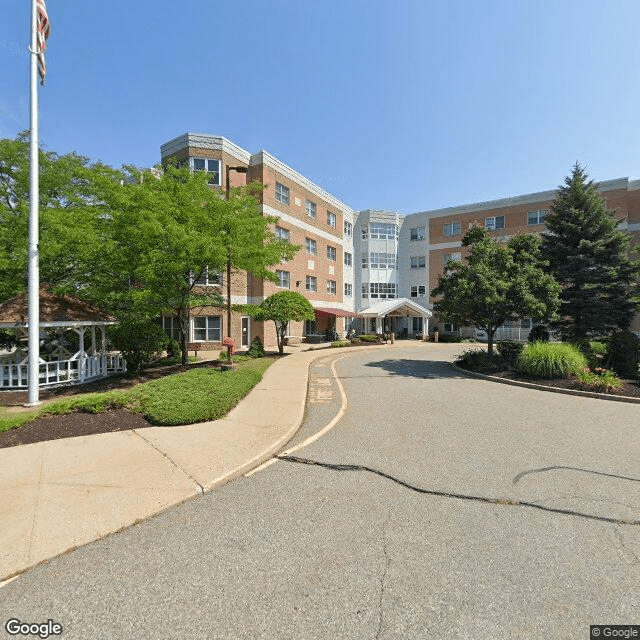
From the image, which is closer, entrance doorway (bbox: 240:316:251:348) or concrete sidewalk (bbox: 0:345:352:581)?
concrete sidewalk (bbox: 0:345:352:581)

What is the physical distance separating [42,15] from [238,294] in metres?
18.3

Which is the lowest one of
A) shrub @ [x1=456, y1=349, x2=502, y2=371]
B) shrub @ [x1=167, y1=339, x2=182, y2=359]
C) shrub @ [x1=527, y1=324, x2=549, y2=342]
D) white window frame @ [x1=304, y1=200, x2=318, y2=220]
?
shrub @ [x1=456, y1=349, x2=502, y2=371]

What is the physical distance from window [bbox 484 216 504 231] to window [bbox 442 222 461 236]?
299cm

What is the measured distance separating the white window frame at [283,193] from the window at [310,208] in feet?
8.54

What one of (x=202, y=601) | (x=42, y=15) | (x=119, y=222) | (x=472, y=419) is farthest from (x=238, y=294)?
(x=202, y=601)

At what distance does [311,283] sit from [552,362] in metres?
22.5

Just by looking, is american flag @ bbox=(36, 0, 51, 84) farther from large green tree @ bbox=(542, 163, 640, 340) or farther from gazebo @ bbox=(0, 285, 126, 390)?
large green tree @ bbox=(542, 163, 640, 340)

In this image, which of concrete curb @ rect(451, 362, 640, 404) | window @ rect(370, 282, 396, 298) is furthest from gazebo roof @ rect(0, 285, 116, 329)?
window @ rect(370, 282, 396, 298)

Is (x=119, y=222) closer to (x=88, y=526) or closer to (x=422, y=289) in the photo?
(x=88, y=526)

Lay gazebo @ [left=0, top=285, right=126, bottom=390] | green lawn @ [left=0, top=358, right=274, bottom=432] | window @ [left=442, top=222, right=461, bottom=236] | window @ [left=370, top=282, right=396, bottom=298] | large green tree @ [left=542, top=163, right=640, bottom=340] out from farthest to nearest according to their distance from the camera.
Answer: window @ [left=370, top=282, right=396, bottom=298] < window @ [left=442, top=222, right=461, bottom=236] < large green tree @ [left=542, top=163, right=640, bottom=340] < gazebo @ [left=0, top=285, right=126, bottom=390] < green lawn @ [left=0, top=358, right=274, bottom=432]

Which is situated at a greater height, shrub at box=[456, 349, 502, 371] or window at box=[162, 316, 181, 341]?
window at box=[162, 316, 181, 341]

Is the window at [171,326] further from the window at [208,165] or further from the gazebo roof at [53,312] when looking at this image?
the gazebo roof at [53,312]

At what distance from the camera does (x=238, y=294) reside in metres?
26.0

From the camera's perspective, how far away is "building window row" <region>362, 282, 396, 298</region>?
41719 mm
